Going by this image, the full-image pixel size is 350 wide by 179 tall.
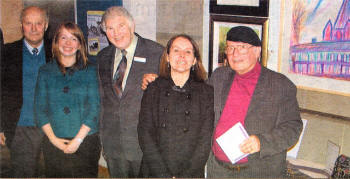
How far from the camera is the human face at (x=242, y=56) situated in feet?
5.39

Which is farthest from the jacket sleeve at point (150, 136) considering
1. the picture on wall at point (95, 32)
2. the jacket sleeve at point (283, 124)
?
the jacket sleeve at point (283, 124)

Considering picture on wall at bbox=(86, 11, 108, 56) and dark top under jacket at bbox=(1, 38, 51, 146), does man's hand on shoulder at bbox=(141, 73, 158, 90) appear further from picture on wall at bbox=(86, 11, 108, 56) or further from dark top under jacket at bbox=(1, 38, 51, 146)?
dark top under jacket at bbox=(1, 38, 51, 146)

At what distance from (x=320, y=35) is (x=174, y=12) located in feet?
2.22

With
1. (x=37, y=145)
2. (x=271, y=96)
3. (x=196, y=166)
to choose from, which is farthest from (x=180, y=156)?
(x=37, y=145)

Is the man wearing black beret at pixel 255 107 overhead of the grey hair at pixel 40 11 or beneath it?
beneath

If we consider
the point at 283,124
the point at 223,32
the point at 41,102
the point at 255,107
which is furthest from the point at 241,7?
the point at 41,102

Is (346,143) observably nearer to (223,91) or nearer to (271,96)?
(271,96)

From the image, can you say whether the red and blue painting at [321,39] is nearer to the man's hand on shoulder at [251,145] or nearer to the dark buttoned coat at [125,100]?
the man's hand on shoulder at [251,145]

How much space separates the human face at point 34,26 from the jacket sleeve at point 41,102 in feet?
0.50

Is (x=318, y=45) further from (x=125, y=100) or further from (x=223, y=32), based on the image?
(x=125, y=100)

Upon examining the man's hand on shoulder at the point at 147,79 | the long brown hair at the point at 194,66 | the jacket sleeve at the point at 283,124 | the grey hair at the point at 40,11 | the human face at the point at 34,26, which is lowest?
the jacket sleeve at the point at 283,124

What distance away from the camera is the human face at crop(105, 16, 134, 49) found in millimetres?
1769

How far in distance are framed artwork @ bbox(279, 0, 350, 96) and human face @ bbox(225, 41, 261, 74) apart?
126mm

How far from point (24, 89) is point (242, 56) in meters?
1.09
